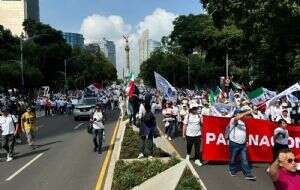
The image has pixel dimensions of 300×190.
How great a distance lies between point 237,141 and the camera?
50.2 ft

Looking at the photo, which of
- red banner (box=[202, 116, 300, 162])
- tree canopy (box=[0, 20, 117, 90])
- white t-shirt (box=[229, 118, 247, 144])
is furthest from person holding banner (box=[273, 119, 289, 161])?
tree canopy (box=[0, 20, 117, 90])

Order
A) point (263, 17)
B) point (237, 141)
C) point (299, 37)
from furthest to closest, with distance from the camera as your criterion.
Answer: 1. point (299, 37)
2. point (263, 17)
3. point (237, 141)

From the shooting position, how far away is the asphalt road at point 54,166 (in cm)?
1548

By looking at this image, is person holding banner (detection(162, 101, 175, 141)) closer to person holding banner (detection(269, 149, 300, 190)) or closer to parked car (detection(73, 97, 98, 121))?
parked car (detection(73, 97, 98, 121))

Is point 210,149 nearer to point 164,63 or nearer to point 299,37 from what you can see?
point 299,37

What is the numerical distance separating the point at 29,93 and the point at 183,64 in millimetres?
42385

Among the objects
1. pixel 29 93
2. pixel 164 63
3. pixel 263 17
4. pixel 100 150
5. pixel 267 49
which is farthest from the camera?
pixel 164 63

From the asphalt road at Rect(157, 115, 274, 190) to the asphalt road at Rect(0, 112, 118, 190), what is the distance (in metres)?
2.61

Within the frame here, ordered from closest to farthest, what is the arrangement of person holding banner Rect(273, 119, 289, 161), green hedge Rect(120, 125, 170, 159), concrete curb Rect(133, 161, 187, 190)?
concrete curb Rect(133, 161, 187, 190)
person holding banner Rect(273, 119, 289, 161)
green hedge Rect(120, 125, 170, 159)

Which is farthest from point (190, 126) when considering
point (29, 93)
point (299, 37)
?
point (29, 93)

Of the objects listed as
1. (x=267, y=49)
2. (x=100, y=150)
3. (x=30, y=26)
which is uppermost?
(x=30, y=26)

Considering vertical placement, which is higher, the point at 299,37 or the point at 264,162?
the point at 299,37

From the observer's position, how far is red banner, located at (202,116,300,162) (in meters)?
17.4

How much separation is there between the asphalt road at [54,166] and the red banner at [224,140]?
3.04 m
